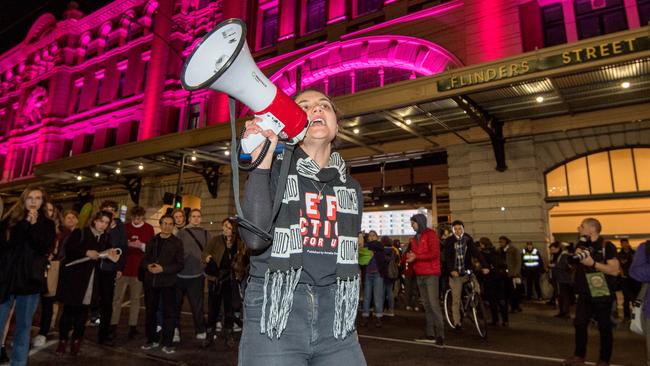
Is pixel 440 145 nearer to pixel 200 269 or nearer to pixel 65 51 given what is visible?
pixel 200 269

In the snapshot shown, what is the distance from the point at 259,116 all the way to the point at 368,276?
8.27 m

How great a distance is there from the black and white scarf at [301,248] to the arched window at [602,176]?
42.8 ft

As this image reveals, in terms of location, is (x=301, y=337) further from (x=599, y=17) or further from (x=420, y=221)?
(x=599, y=17)

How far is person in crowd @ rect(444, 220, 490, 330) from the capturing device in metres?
7.93

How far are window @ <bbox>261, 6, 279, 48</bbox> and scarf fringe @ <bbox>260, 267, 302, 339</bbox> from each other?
2113cm

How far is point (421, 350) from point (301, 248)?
568 centimetres

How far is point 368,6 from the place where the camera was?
60.2ft

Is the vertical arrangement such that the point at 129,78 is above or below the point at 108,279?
above

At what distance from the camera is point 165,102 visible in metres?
22.9

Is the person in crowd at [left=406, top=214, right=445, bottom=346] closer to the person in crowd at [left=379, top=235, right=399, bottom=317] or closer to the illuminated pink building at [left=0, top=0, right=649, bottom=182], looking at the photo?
the person in crowd at [left=379, top=235, right=399, bottom=317]

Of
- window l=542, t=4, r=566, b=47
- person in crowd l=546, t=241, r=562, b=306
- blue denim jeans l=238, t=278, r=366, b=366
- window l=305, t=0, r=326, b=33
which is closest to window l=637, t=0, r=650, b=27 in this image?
window l=542, t=4, r=566, b=47

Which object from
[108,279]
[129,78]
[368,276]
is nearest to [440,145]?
[368,276]

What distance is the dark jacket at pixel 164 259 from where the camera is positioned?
6.32 m

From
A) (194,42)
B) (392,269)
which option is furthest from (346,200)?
(194,42)
